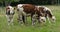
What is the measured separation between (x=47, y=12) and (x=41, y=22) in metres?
1.54

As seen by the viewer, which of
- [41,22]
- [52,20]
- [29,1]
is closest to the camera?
[41,22]

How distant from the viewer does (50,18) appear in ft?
54.7

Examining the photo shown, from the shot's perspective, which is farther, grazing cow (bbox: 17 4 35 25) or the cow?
grazing cow (bbox: 17 4 35 25)

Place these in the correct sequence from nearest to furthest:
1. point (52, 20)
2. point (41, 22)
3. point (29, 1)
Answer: point (41, 22)
point (52, 20)
point (29, 1)

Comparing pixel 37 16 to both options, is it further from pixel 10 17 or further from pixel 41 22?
pixel 10 17

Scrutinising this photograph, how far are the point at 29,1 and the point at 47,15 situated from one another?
3316 cm

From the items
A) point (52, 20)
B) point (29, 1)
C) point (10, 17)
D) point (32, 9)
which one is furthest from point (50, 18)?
point (29, 1)

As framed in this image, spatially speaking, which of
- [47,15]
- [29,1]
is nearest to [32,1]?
[29,1]

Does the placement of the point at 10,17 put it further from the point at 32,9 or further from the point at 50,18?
the point at 50,18

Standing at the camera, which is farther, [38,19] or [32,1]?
[32,1]

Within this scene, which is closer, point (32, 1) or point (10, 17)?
point (10, 17)

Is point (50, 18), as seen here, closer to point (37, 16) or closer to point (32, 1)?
point (37, 16)

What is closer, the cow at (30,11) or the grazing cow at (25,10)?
the cow at (30,11)

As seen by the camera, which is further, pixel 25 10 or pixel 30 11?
pixel 25 10
